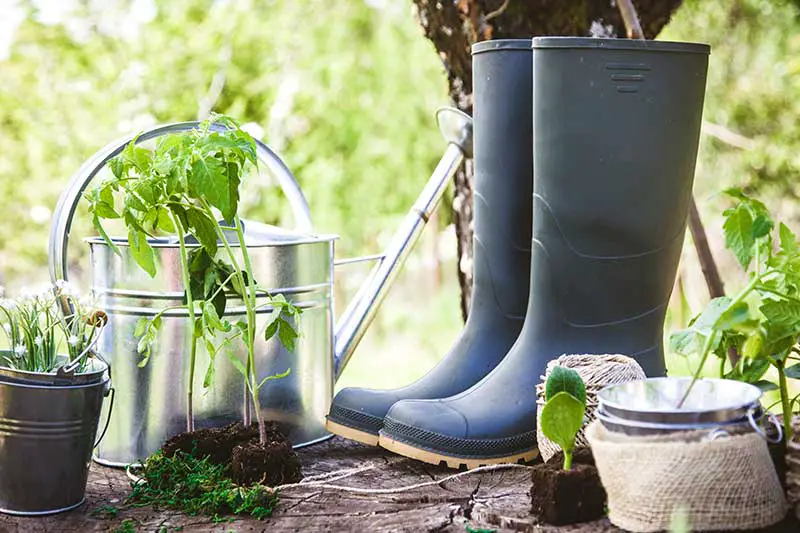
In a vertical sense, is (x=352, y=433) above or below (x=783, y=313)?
below

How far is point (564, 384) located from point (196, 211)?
0.58 meters

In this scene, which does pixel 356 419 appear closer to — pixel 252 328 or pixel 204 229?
pixel 252 328

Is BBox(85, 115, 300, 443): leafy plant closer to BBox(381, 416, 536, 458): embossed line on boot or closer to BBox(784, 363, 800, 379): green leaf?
BBox(381, 416, 536, 458): embossed line on boot

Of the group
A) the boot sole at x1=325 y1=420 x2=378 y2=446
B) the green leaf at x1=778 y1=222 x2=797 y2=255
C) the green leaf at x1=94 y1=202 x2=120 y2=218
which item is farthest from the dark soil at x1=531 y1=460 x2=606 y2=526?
the green leaf at x1=94 y1=202 x2=120 y2=218

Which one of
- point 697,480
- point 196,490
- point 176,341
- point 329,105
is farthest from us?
point 329,105

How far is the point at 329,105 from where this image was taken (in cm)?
A: 505

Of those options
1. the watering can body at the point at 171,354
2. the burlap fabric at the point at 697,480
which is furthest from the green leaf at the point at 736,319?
the watering can body at the point at 171,354

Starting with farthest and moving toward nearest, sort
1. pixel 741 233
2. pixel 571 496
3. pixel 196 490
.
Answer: pixel 196 490 < pixel 741 233 < pixel 571 496

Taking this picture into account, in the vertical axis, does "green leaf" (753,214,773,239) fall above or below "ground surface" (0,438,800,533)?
above

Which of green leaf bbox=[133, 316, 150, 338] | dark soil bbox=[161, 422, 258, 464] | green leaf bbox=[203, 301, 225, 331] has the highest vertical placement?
green leaf bbox=[203, 301, 225, 331]

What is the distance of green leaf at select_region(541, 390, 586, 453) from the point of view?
1.16 meters

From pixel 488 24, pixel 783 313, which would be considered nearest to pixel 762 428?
pixel 783 313

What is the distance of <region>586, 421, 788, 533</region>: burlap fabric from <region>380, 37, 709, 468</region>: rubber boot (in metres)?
0.46

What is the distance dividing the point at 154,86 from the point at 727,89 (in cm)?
297
